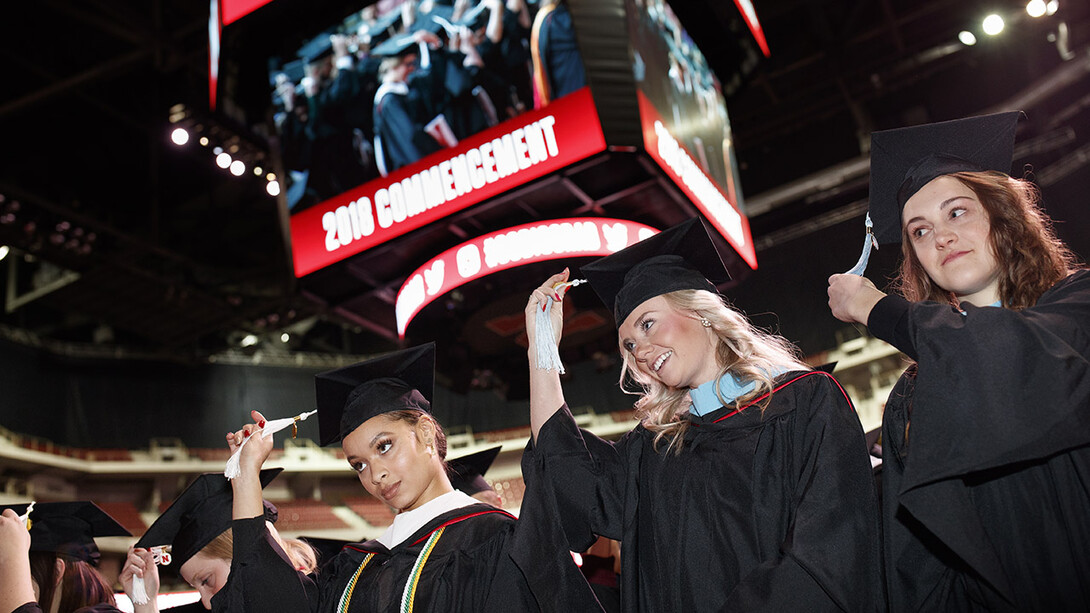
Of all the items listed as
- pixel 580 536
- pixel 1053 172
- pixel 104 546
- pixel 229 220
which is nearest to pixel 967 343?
Result: pixel 580 536

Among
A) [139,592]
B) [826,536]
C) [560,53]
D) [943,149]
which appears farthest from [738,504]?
[560,53]

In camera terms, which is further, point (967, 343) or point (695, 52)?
point (695, 52)

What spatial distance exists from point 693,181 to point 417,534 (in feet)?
14.2

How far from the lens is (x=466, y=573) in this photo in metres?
2.94

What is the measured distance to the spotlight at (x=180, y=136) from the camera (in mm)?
8977

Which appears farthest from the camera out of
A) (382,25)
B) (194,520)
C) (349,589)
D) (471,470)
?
(382,25)

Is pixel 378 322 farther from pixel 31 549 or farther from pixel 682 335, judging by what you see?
→ pixel 682 335

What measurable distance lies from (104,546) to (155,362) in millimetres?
3114

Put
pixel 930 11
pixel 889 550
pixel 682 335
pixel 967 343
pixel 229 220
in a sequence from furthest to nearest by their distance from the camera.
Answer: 1. pixel 229 220
2. pixel 930 11
3. pixel 682 335
4. pixel 889 550
5. pixel 967 343

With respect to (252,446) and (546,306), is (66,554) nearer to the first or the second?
(252,446)

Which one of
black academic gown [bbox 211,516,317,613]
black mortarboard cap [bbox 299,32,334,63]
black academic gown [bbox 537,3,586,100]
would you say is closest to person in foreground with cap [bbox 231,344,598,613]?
black academic gown [bbox 211,516,317,613]

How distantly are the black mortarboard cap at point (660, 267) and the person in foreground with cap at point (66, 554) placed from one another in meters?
2.37

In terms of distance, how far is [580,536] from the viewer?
8.95ft

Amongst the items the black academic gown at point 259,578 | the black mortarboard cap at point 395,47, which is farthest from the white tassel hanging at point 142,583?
the black mortarboard cap at point 395,47
